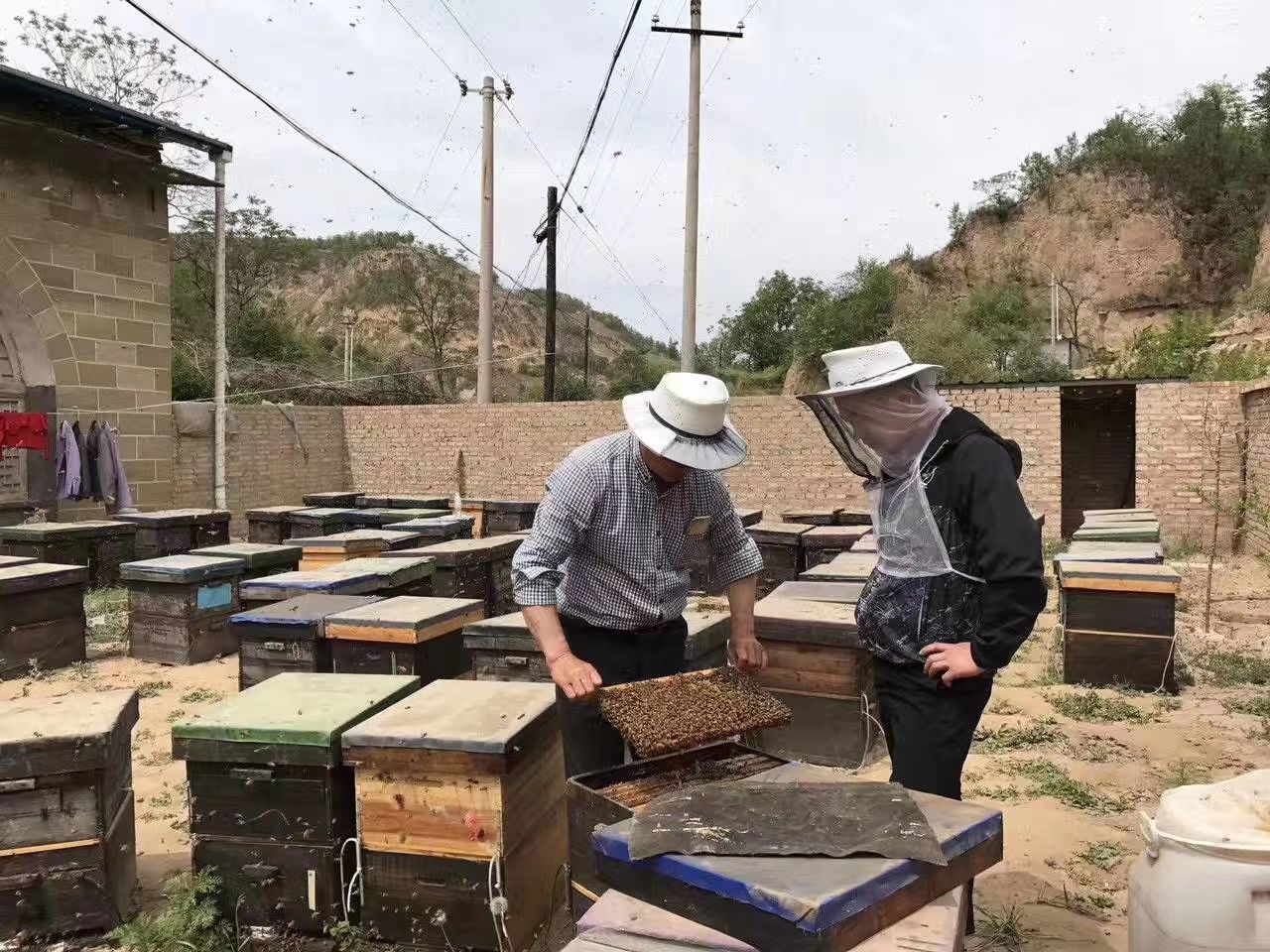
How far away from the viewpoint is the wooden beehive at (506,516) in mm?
9492

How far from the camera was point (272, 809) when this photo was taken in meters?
2.69

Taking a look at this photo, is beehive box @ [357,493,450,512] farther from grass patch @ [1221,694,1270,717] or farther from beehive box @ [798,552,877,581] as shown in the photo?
grass patch @ [1221,694,1270,717]

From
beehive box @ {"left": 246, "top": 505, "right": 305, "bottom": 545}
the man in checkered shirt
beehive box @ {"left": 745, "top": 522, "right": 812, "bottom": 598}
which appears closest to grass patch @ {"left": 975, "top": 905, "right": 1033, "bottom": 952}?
the man in checkered shirt

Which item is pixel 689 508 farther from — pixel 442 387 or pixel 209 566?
pixel 442 387

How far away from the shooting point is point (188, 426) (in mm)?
12266

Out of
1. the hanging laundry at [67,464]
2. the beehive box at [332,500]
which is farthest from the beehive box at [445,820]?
the hanging laundry at [67,464]

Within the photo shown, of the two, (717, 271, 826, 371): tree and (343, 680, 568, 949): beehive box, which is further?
(717, 271, 826, 371): tree

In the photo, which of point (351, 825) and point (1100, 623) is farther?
point (1100, 623)

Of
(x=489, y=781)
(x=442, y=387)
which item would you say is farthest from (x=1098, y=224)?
(x=489, y=781)

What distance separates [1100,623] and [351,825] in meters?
4.73

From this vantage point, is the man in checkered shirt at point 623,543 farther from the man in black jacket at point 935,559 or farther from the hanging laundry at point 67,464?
the hanging laundry at point 67,464

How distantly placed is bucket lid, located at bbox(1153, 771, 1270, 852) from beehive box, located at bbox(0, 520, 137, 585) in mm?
7706

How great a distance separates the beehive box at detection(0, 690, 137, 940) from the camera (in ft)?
8.66

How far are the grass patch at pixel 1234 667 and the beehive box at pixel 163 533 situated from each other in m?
8.60
